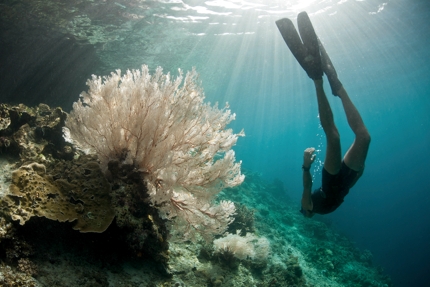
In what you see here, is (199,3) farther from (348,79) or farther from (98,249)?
(348,79)

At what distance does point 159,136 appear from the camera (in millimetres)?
3828

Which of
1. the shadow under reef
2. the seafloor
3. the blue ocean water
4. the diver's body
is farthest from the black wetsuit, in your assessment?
the blue ocean water

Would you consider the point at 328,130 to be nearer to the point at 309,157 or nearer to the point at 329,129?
the point at 329,129

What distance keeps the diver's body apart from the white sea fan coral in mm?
2178

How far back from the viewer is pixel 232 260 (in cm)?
606

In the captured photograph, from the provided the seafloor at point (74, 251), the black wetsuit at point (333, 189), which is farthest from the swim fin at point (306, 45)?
the seafloor at point (74, 251)

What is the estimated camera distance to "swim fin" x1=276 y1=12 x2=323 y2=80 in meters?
4.62

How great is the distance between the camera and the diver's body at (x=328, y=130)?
4672 millimetres

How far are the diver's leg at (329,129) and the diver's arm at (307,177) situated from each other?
41 centimetres

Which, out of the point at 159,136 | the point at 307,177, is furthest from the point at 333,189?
the point at 159,136

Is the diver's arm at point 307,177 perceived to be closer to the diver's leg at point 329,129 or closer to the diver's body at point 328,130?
the diver's body at point 328,130

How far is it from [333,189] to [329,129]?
5.45ft

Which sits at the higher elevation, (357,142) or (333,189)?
(357,142)

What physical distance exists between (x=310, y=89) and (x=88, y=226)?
51314 mm
